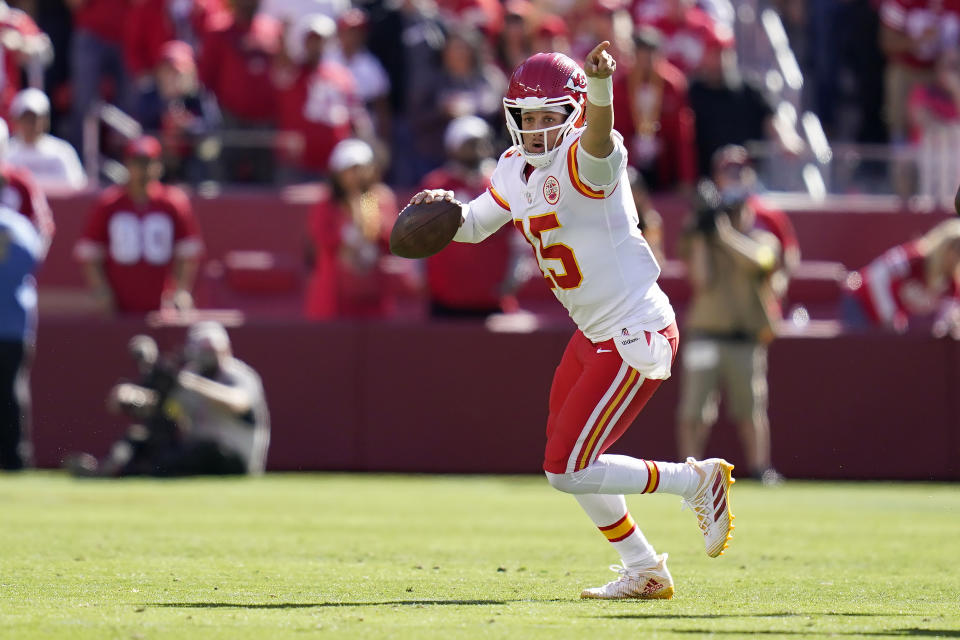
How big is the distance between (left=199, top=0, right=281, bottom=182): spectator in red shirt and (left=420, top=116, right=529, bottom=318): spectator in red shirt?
7.70 ft

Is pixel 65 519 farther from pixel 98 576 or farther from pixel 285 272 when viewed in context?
pixel 285 272

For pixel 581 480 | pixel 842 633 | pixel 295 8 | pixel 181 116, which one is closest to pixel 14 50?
pixel 181 116

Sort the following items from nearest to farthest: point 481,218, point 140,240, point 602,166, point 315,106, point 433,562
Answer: point 602,166 → point 481,218 → point 433,562 → point 140,240 → point 315,106

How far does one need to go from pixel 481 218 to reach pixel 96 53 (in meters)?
10.5

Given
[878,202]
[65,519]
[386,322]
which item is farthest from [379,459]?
[878,202]

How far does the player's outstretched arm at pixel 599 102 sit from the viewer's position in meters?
6.36

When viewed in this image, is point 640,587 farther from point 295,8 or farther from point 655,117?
point 295,8

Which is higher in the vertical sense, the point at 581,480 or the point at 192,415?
the point at 581,480

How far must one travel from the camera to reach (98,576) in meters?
7.42

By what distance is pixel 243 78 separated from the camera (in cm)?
1606

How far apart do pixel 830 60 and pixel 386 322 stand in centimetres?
653

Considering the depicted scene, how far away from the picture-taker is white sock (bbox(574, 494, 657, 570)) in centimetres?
698

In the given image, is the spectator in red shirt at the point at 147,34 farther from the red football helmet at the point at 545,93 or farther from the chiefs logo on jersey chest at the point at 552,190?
the chiefs logo on jersey chest at the point at 552,190

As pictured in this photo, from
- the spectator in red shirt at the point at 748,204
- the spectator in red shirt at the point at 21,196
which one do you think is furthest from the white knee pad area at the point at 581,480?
the spectator in red shirt at the point at 21,196
